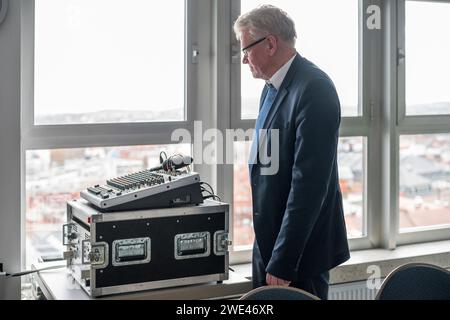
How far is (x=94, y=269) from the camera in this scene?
2264mm

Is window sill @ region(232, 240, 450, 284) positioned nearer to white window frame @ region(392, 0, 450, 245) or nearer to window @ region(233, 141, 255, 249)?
white window frame @ region(392, 0, 450, 245)

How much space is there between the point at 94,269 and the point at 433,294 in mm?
1169

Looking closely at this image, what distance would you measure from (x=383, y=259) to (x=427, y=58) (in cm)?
115

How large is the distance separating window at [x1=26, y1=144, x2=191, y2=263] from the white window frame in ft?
4.91

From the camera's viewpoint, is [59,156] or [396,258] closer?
[59,156]

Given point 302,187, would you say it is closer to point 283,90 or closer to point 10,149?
point 283,90

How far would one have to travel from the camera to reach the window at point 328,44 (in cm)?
312

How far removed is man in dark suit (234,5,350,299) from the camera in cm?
224

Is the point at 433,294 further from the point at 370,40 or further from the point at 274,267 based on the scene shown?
the point at 370,40

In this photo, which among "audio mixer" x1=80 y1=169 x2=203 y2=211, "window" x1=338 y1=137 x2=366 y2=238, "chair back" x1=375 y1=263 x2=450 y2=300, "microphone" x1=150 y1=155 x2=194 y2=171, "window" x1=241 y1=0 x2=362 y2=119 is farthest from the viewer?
"window" x1=338 y1=137 x2=366 y2=238

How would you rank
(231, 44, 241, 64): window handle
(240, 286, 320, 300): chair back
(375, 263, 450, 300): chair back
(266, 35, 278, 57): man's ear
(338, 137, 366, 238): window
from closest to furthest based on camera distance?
(240, 286, 320, 300): chair back, (375, 263, 450, 300): chair back, (266, 35, 278, 57): man's ear, (231, 44, 241, 64): window handle, (338, 137, 366, 238): window

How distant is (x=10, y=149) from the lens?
2.57 metres

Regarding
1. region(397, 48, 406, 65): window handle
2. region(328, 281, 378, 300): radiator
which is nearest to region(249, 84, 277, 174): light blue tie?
region(328, 281, 378, 300): radiator

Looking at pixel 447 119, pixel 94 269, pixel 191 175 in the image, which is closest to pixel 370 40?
pixel 447 119
